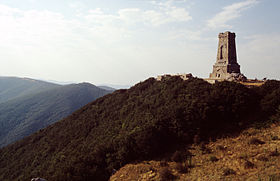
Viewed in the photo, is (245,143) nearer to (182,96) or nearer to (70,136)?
(182,96)

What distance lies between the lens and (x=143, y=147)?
21.8 metres

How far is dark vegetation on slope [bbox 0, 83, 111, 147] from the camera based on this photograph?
116688mm

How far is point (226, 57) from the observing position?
3422 cm

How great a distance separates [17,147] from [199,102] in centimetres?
5949

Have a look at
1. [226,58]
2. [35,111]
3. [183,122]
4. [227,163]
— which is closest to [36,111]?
[35,111]

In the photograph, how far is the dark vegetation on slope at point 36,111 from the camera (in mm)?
116688

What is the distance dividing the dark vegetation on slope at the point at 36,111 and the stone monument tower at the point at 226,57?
125m

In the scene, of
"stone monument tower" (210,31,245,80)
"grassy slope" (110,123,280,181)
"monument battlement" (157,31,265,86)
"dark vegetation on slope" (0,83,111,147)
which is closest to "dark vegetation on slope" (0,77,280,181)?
"grassy slope" (110,123,280,181)

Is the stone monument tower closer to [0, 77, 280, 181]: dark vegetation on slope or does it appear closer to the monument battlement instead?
the monument battlement

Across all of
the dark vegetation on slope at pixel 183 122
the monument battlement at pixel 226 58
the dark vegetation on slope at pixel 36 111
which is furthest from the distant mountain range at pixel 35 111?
the monument battlement at pixel 226 58

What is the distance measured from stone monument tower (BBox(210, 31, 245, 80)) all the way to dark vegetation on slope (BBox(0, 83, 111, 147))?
12488cm

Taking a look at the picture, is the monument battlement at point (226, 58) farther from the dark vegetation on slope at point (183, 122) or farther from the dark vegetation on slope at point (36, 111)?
the dark vegetation on slope at point (36, 111)

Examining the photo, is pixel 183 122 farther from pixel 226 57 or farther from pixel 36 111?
pixel 36 111

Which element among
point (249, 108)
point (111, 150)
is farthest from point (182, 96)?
point (111, 150)
